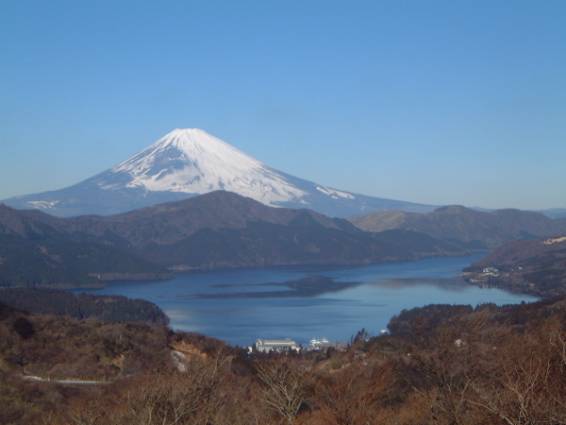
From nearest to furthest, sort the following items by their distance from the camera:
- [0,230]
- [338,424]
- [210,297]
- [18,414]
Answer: [338,424] < [18,414] < [210,297] < [0,230]

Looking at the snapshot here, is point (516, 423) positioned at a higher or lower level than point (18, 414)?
higher

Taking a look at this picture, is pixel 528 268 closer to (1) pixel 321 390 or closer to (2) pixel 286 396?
(1) pixel 321 390

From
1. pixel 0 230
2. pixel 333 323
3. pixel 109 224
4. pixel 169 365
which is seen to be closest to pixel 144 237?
pixel 109 224

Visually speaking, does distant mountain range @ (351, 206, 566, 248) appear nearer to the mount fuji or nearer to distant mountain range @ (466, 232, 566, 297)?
distant mountain range @ (466, 232, 566, 297)

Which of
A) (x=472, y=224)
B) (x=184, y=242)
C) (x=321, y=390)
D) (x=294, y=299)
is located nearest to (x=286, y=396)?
(x=321, y=390)

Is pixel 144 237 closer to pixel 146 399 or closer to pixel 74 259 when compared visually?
pixel 74 259

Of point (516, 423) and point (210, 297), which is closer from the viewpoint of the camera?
point (516, 423)
